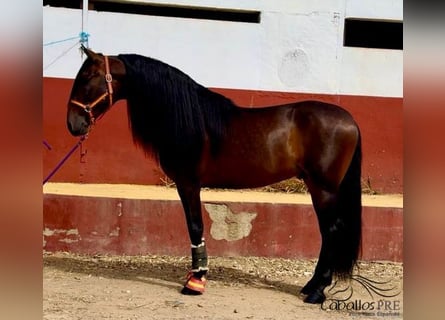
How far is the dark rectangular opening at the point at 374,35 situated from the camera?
632 cm

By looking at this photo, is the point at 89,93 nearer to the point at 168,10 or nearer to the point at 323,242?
the point at 323,242

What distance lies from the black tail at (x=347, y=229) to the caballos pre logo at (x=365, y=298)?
253mm

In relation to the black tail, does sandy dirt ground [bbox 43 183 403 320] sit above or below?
below

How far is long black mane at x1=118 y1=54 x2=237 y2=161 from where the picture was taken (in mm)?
3965

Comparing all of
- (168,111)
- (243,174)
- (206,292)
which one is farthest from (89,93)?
(206,292)

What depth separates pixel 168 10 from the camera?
19.9 feet

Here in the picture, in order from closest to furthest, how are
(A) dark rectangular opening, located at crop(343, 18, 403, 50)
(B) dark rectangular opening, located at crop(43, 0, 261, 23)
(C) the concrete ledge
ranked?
1. (C) the concrete ledge
2. (B) dark rectangular opening, located at crop(43, 0, 261, 23)
3. (A) dark rectangular opening, located at crop(343, 18, 403, 50)

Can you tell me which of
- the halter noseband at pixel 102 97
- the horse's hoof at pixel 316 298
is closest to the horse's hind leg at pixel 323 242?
the horse's hoof at pixel 316 298

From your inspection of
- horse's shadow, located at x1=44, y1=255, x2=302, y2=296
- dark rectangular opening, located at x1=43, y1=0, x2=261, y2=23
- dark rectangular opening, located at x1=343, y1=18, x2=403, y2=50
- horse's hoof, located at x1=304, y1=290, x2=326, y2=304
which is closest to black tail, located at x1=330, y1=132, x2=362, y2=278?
horse's hoof, located at x1=304, y1=290, x2=326, y2=304

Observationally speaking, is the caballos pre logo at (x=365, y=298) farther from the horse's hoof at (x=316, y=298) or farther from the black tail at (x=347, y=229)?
the black tail at (x=347, y=229)

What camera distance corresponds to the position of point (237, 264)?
5.14m

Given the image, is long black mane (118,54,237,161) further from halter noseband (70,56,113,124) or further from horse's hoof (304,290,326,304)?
horse's hoof (304,290,326,304)

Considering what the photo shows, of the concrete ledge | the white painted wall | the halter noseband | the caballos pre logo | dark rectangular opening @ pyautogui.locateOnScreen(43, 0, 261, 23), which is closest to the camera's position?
the halter noseband

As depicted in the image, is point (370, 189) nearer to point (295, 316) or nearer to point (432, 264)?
point (295, 316)
